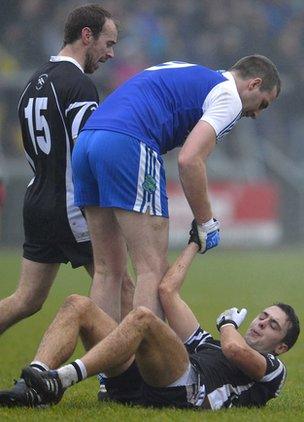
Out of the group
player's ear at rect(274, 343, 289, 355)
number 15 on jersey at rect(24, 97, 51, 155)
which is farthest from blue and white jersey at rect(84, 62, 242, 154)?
player's ear at rect(274, 343, 289, 355)

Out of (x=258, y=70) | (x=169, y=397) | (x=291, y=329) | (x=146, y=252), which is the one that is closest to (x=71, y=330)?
(x=169, y=397)

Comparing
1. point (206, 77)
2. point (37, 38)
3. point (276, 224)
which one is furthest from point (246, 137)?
point (206, 77)

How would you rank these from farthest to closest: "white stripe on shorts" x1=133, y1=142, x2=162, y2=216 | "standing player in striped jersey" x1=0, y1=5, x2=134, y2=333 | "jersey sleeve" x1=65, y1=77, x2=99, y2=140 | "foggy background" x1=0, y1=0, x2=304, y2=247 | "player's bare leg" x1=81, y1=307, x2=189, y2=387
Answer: "foggy background" x1=0, y1=0, x2=304, y2=247
"standing player in striped jersey" x1=0, y1=5, x2=134, y2=333
"jersey sleeve" x1=65, y1=77, x2=99, y2=140
"white stripe on shorts" x1=133, y1=142, x2=162, y2=216
"player's bare leg" x1=81, y1=307, x2=189, y2=387

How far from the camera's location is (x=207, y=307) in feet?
36.2

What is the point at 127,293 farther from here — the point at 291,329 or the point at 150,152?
the point at 291,329

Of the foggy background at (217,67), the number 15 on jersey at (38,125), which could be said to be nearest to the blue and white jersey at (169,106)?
the number 15 on jersey at (38,125)

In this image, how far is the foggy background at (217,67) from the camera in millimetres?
18688

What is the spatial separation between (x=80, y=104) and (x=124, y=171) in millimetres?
855

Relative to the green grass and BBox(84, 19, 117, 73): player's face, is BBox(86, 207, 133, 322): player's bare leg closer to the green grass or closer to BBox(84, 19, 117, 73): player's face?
the green grass

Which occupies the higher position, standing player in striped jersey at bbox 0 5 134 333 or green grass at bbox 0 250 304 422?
standing player in striped jersey at bbox 0 5 134 333

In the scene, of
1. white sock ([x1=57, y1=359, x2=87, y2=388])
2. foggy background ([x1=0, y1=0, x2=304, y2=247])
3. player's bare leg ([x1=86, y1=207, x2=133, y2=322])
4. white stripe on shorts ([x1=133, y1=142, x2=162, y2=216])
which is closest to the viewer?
white sock ([x1=57, y1=359, x2=87, y2=388])

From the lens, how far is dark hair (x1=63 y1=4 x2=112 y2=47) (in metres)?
7.09

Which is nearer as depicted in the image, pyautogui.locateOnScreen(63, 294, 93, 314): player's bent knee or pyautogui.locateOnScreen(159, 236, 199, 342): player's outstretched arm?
pyautogui.locateOnScreen(63, 294, 93, 314): player's bent knee

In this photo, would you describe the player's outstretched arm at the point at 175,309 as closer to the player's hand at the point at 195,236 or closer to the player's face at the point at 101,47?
the player's hand at the point at 195,236
